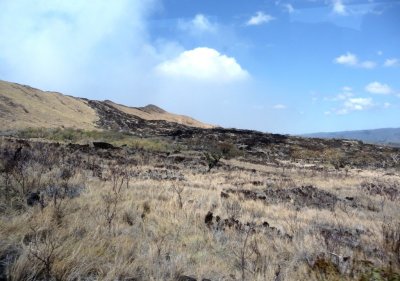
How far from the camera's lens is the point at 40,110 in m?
48.0

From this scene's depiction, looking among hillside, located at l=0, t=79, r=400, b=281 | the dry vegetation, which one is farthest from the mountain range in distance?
the dry vegetation

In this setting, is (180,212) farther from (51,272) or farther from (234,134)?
(234,134)

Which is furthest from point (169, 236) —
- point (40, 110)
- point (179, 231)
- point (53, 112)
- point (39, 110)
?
point (53, 112)

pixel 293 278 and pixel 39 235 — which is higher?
pixel 39 235

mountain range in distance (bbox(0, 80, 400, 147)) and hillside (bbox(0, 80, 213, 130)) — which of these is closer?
hillside (bbox(0, 80, 213, 130))

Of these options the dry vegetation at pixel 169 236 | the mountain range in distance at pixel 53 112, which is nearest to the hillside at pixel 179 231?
the dry vegetation at pixel 169 236

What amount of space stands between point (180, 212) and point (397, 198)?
8118mm

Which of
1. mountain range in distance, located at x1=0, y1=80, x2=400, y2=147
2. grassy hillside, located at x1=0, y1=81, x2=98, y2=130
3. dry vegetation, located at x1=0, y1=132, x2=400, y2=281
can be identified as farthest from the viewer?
mountain range in distance, located at x1=0, y1=80, x2=400, y2=147

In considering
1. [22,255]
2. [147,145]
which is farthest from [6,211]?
[147,145]

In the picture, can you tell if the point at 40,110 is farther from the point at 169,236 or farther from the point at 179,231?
the point at 169,236

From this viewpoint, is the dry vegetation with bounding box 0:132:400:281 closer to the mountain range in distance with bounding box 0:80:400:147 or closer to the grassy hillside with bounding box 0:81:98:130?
the mountain range in distance with bounding box 0:80:400:147

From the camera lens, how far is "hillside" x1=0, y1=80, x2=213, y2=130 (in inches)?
1560

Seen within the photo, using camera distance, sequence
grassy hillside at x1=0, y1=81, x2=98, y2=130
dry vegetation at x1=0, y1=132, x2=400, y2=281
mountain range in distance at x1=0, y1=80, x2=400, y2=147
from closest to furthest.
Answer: dry vegetation at x1=0, y1=132, x2=400, y2=281 → grassy hillside at x1=0, y1=81, x2=98, y2=130 → mountain range in distance at x1=0, y1=80, x2=400, y2=147

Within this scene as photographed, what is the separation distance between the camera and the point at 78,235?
185 inches
